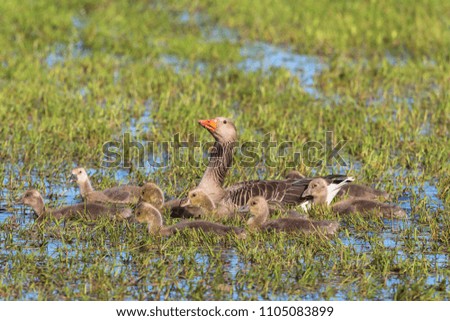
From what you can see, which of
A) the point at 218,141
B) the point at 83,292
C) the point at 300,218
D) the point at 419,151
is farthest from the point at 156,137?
the point at 83,292

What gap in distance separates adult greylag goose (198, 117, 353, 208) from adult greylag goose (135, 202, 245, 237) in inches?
57.2

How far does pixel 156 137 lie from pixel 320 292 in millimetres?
6597

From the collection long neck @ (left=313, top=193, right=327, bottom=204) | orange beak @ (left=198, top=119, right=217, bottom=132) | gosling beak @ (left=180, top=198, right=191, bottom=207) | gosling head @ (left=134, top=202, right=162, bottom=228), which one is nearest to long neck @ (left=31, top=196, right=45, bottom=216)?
gosling head @ (left=134, top=202, right=162, bottom=228)

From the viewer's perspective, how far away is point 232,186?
11.8 m

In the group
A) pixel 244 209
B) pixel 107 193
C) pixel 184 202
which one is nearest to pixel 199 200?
pixel 184 202

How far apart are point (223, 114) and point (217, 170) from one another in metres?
3.99

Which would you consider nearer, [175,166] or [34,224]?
[34,224]

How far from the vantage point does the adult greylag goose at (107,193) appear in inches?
448

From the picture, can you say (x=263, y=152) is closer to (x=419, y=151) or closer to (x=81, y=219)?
(x=419, y=151)

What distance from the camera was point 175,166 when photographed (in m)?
13.1

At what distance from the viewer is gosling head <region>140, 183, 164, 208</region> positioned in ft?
36.0

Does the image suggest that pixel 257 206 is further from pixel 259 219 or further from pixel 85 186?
pixel 85 186

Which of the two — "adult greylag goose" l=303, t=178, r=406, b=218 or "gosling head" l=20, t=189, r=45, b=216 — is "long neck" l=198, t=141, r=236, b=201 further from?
"gosling head" l=20, t=189, r=45, b=216

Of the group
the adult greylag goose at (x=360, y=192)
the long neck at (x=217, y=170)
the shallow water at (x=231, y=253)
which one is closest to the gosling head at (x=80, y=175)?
the shallow water at (x=231, y=253)
